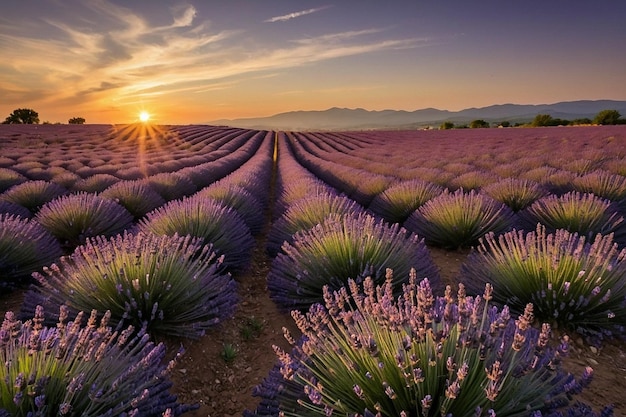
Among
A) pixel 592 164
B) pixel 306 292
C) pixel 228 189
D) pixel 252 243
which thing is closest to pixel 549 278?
pixel 306 292

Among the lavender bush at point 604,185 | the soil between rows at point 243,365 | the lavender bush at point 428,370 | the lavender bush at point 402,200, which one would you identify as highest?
the lavender bush at point 428,370

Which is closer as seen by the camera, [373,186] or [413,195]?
[413,195]

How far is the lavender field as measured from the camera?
161 cm

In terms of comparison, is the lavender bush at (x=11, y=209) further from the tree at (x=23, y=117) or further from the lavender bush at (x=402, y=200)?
the tree at (x=23, y=117)

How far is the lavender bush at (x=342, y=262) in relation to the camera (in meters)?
3.25

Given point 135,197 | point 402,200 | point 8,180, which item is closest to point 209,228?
point 135,197

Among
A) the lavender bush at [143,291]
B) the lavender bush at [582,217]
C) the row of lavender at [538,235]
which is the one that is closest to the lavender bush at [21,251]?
the lavender bush at [143,291]

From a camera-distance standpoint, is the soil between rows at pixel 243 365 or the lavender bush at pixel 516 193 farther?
the lavender bush at pixel 516 193

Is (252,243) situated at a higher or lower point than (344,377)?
lower

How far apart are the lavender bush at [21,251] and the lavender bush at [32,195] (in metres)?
2.56

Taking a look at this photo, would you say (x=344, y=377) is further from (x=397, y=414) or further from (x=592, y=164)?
(x=592, y=164)

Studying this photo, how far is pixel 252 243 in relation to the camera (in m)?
4.63

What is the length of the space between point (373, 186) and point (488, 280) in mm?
4452

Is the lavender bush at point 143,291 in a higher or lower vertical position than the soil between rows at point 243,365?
higher
